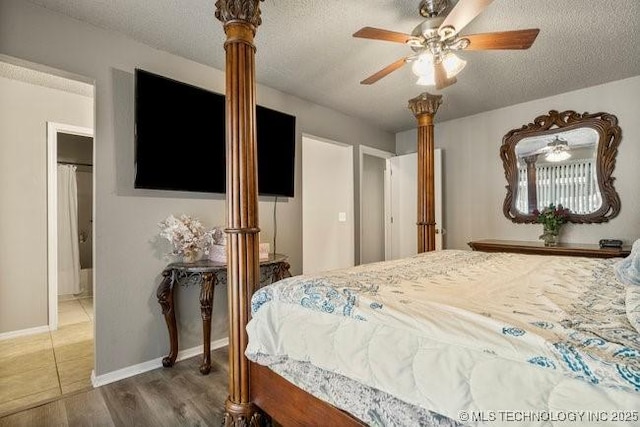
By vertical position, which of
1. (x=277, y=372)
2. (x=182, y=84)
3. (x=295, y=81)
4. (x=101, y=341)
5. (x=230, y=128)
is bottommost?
(x=101, y=341)

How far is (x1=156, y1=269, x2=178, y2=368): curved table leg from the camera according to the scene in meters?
2.30

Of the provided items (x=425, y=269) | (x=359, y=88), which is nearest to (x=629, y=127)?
(x=359, y=88)

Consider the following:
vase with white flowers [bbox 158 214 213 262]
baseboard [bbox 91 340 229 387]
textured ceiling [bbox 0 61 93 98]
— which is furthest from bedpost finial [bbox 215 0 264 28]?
baseboard [bbox 91 340 229 387]

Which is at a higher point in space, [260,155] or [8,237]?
[260,155]

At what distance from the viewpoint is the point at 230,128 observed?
1506mm

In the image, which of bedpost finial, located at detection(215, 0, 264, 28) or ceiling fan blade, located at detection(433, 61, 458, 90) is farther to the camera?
ceiling fan blade, located at detection(433, 61, 458, 90)

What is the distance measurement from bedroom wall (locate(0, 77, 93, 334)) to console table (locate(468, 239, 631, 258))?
4478 millimetres

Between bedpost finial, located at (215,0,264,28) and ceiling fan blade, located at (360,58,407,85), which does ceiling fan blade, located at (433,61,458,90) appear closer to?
ceiling fan blade, located at (360,58,407,85)

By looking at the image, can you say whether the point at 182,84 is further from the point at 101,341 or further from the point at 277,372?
the point at 277,372

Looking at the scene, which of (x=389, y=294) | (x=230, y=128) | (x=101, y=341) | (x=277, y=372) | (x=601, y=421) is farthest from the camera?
(x=101, y=341)

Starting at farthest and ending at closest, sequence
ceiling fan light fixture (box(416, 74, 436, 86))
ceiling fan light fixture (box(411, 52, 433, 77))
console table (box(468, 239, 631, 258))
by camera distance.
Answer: console table (box(468, 239, 631, 258)), ceiling fan light fixture (box(416, 74, 436, 86)), ceiling fan light fixture (box(411, 52, 433, 77))

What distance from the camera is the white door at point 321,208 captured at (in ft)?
14.5

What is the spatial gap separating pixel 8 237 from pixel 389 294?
363 centimetres

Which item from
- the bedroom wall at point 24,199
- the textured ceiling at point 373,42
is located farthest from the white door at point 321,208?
the bedroom wall at point 24,199
